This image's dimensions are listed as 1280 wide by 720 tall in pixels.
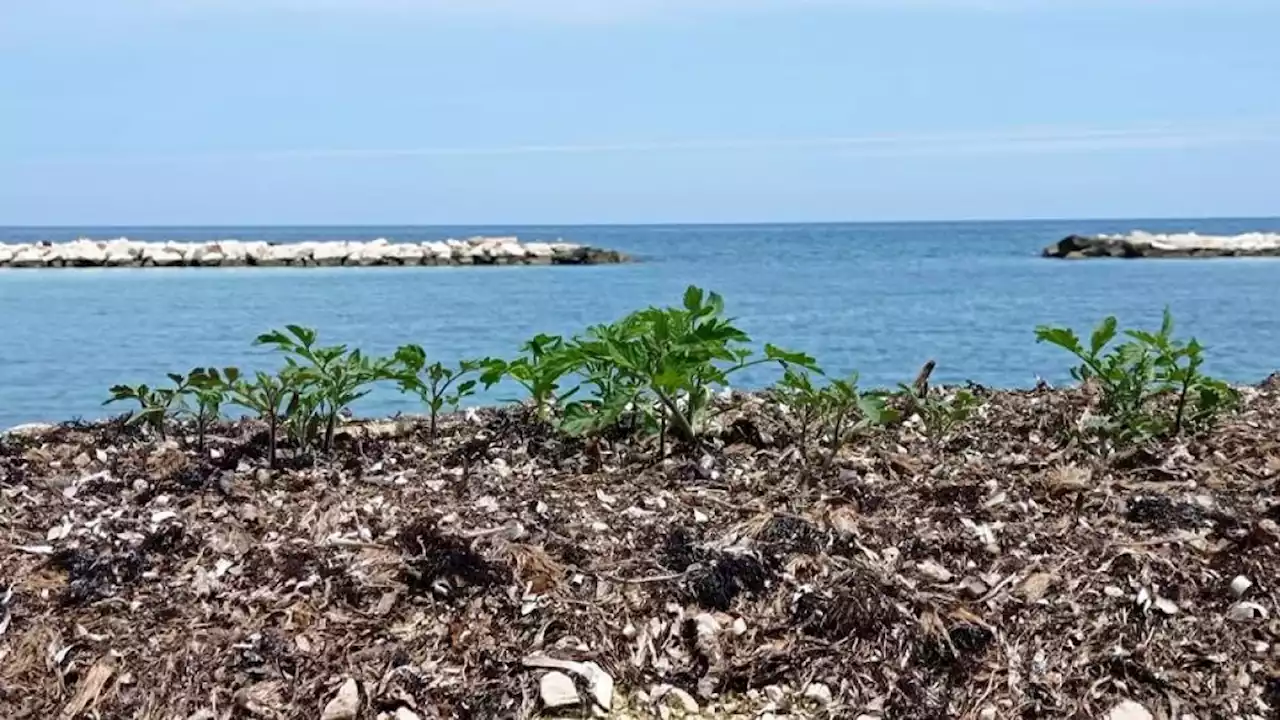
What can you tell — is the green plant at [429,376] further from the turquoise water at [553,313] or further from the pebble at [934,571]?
the turquoise water at [553,313]

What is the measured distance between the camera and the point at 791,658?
104 inches

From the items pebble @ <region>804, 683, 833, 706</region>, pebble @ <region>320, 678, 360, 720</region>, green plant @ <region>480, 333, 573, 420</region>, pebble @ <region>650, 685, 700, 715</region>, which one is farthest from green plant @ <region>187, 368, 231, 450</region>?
pebble @ <region>804, 683, 833, 706</region>

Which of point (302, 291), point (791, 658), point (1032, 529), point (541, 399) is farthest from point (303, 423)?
point (302, 291)

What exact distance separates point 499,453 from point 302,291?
2088cm

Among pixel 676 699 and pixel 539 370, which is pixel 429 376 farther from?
pixel 676 699

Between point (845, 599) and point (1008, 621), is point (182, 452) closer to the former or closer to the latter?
point (845, 599)

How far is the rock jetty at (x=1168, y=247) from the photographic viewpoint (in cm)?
4275

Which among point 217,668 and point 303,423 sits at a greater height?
point 303,423

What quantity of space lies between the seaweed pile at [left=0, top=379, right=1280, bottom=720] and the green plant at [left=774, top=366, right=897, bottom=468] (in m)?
0.10

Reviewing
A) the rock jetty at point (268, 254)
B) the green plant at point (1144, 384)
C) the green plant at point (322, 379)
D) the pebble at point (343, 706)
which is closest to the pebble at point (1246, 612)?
the green plant at point (1144, 384)

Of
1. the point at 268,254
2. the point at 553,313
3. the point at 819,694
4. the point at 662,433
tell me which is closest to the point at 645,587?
the point at 819,694

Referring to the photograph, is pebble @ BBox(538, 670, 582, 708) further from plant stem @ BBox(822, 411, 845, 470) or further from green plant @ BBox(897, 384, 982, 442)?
green plant @ BBox(897, 384, 982, 442)

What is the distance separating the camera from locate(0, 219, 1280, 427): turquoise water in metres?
10.4

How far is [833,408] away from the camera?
12.7 ft
